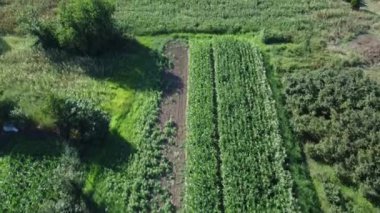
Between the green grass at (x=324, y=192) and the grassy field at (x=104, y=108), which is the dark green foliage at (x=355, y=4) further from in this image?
the green grass at (x=324, y=192)

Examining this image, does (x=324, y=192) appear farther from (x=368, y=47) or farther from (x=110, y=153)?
(x=368, y=47)

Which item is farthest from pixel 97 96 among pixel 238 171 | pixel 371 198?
pixel 371 198

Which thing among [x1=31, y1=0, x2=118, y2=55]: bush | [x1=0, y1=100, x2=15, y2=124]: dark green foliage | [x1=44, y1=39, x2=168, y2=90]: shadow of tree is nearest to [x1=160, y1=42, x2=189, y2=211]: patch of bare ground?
[x1=44, y1=39, x2=168, y2=90]: shadow of tree

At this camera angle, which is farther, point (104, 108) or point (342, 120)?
point (104, 108)

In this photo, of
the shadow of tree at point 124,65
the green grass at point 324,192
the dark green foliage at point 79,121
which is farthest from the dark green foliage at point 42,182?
the green grass at point 324,192

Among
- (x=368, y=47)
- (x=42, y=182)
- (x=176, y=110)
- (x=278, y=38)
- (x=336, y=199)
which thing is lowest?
(x=42, y=182)

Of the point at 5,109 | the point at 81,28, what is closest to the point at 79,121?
the point at 5,109

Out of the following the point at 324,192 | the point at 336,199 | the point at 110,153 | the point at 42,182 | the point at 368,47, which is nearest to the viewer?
the point at 336,199
